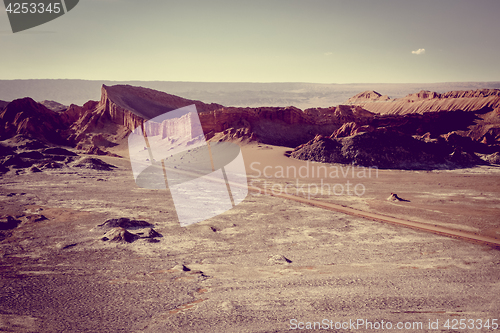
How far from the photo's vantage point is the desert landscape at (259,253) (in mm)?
6863

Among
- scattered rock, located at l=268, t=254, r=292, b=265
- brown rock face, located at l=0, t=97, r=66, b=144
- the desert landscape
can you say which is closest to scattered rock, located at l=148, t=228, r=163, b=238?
the desert landscape

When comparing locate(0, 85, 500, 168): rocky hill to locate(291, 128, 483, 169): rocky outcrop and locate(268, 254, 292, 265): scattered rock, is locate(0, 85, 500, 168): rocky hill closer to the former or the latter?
locate(291, 128, 483, 169): rocky outcrop

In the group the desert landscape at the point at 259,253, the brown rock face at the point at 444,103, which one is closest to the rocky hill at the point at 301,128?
the brown rock face at the point at 444,103

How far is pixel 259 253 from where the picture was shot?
10578mm

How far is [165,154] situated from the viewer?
Result: 3769cm

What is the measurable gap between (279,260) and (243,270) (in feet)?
4.06

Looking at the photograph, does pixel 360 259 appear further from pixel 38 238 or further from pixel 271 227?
pixel 38 238

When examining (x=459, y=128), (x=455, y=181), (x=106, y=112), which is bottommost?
(x=455, y=181)

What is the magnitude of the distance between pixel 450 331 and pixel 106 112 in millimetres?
48184

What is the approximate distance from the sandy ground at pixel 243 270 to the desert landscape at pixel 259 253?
0.14 feet

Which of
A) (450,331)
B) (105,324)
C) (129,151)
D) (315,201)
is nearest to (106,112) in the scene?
(129,151)

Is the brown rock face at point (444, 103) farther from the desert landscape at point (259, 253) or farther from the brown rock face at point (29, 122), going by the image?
the brown rock face at point (29, 122)

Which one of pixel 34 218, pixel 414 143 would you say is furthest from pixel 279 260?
pixel 414 143

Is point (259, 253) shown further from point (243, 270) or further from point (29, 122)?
point (29, 122)
